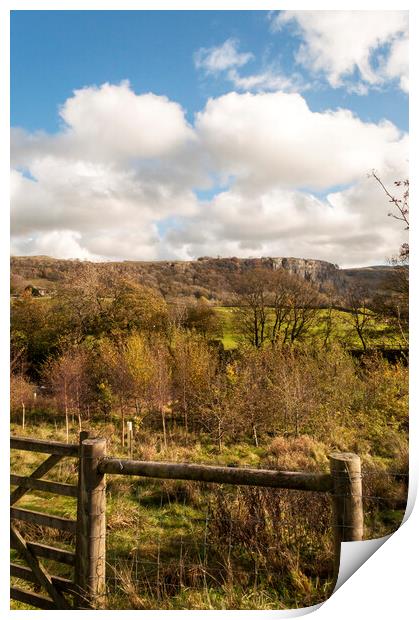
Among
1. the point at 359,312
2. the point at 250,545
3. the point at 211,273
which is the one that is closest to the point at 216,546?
the point at 250,545

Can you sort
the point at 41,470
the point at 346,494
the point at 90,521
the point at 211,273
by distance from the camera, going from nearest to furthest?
the point at 346,494, the point at 90,521, the point at 41,470, the point at 211,273

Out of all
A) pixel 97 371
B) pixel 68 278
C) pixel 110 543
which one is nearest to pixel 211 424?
pixel 97 371

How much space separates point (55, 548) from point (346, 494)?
164 centimetres

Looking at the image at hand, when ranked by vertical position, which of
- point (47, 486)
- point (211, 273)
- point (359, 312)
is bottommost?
point (47, 486)

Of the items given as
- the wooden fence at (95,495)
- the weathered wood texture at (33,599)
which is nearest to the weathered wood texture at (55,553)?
the wooden fence at (95,495)

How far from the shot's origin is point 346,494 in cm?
194

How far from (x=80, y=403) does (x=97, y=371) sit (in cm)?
147

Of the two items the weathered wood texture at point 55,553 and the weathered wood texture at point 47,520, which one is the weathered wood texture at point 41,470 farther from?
the weathered wood texture at point 55,553

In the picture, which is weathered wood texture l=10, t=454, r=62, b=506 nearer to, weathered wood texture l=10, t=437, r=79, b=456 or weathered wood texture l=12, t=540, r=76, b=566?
weathered wood texture l=10, t=437, r=79, b=456

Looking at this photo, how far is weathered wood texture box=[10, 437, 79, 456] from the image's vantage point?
7.73ft

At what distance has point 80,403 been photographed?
9805mm

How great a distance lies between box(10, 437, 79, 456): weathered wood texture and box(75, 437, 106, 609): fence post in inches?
3.5

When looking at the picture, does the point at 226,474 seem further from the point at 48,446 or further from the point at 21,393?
the point at 21,393
